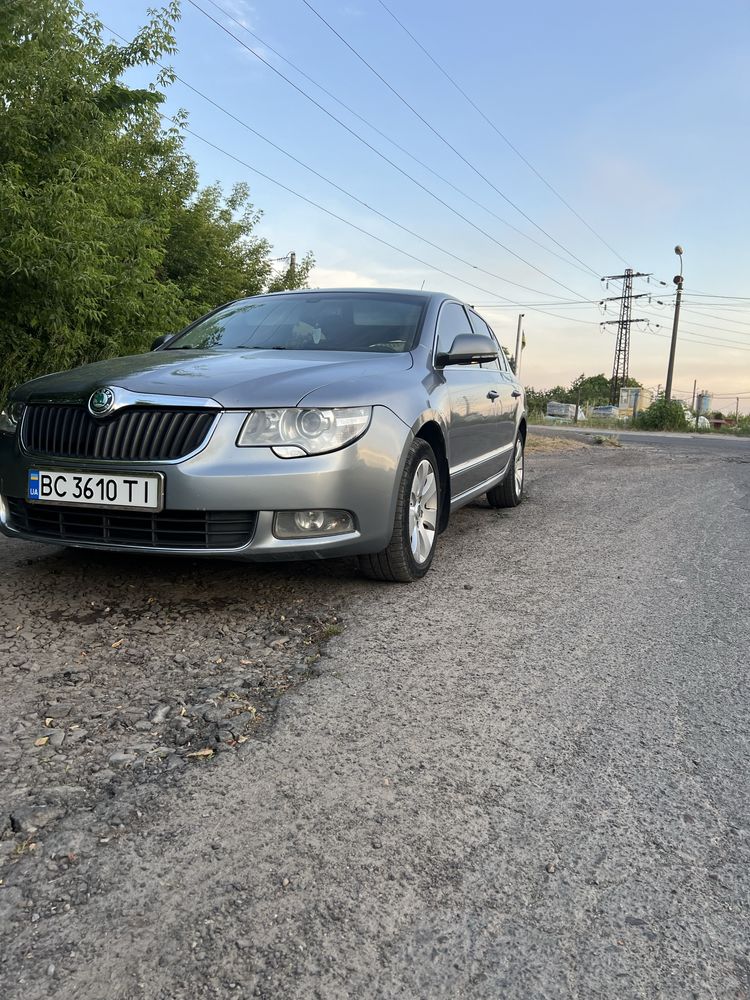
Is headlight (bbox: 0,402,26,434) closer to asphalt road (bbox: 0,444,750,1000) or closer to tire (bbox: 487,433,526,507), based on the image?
asphalt road (bbox: 0,444,750,1000)

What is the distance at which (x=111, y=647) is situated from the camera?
2838 millimetres

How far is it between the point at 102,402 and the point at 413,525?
1.52 metres

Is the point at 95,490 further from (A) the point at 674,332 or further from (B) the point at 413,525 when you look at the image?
(A) the point at 674,332

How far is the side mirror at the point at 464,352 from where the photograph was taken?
167 inches

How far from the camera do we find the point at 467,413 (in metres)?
4.69

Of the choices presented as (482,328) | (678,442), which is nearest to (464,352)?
(482,328)

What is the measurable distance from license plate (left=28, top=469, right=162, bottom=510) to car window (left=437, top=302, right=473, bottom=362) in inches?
77.2

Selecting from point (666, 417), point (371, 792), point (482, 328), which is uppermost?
point (482, 328)

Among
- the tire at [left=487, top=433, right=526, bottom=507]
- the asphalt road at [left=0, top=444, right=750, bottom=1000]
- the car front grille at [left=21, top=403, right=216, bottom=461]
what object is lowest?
the asphalt road at [left=0, top=444, right=750, bottom=1000]

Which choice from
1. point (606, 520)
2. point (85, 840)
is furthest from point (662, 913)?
point (606, 520)

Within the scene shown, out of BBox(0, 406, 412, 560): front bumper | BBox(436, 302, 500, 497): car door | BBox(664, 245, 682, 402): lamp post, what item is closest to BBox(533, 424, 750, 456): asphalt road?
BBox(664, 245, 682, 402): lamp post

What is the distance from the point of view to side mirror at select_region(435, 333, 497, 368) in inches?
167

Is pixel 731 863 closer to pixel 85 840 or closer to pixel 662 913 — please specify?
pixel 662 913

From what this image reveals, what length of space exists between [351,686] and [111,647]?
2.98 feet
